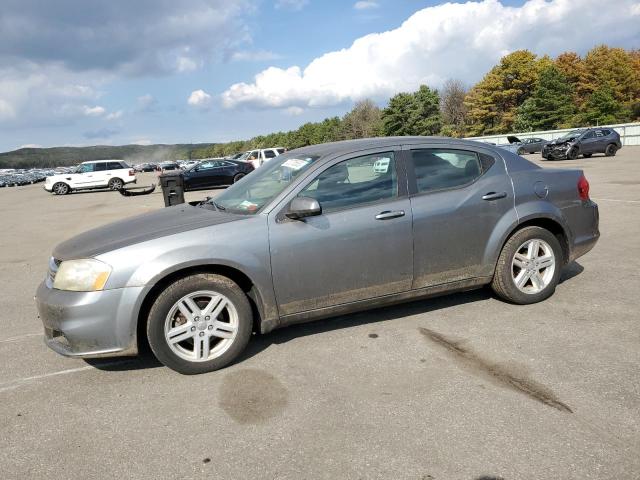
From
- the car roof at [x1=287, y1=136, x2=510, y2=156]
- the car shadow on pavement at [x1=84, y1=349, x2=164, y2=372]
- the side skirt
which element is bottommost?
the car shadow on pavement at [x1=84, y1=349, x2=164, y2=372]

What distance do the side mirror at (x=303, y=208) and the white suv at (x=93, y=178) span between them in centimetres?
2704

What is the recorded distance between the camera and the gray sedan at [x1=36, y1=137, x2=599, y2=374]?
3434mm

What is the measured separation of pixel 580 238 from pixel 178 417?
3959 mm

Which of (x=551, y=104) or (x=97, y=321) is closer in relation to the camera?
(x=97, y=321)

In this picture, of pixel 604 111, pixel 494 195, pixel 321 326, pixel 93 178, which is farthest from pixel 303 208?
pixel 604 111

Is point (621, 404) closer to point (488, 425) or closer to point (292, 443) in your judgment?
point (488, 425)

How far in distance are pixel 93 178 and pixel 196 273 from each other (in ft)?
90.9

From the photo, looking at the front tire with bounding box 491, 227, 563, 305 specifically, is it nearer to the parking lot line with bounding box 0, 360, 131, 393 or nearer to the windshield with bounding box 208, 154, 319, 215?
the windshield with bounding box 208, 154, 319, 215

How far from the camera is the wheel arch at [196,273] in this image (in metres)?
3.49

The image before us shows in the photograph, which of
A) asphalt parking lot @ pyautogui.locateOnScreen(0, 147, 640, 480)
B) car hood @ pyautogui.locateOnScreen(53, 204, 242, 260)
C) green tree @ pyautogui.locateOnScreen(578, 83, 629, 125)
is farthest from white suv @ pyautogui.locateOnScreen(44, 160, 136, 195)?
green tree @ pyautogui.locateOnScreen(578, 83, 629, 125)

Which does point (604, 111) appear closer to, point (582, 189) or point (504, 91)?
point (504, 91)

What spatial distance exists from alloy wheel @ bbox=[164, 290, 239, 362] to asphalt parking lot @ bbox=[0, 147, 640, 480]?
0.20 metres

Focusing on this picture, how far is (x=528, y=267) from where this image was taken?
457cm

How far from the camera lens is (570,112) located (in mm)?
57812
